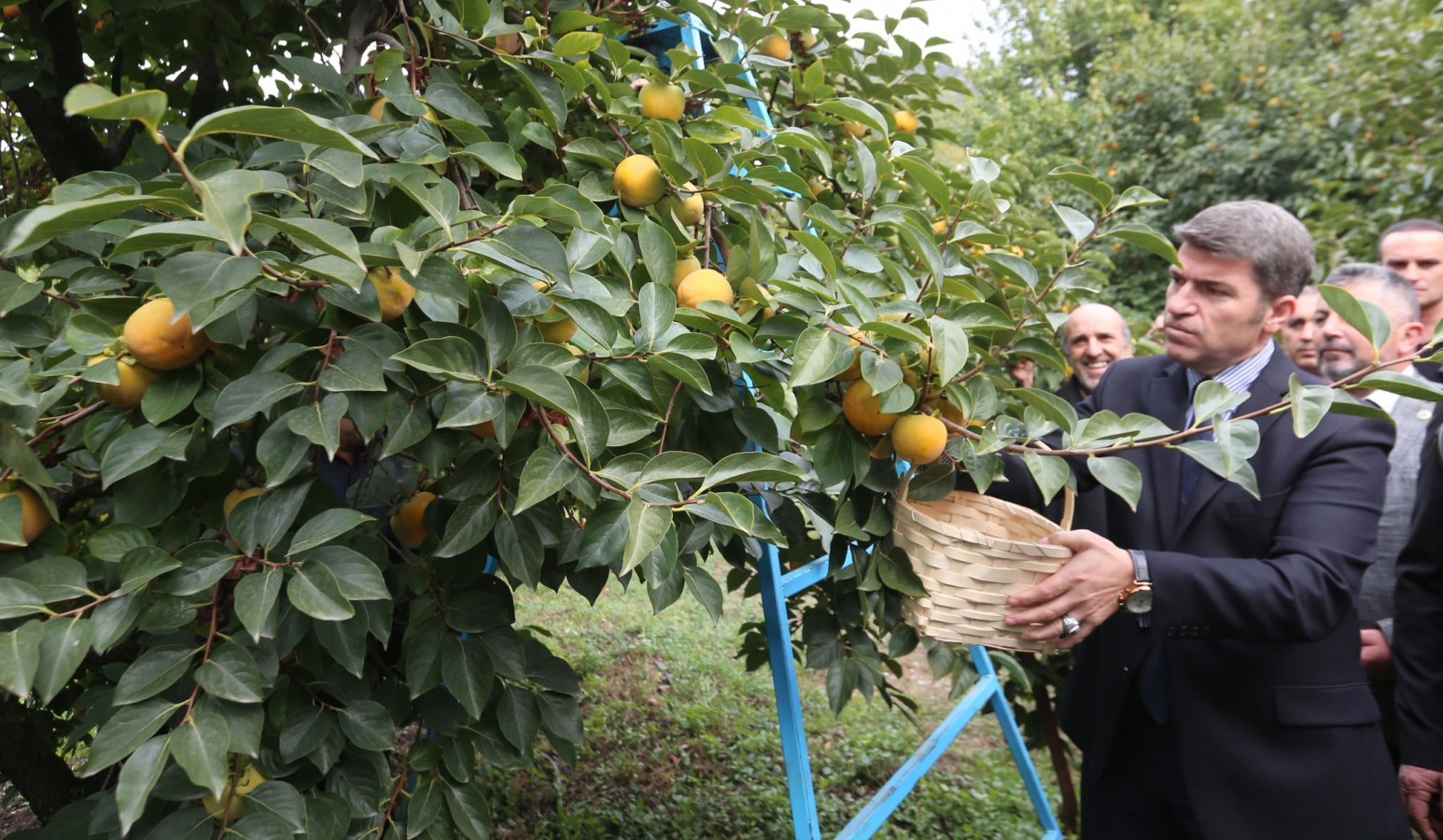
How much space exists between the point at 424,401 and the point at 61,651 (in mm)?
407

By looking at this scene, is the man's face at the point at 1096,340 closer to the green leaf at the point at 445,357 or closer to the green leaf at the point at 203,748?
the green leaf at the point at 445,357

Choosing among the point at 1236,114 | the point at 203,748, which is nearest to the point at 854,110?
the point at 203,748

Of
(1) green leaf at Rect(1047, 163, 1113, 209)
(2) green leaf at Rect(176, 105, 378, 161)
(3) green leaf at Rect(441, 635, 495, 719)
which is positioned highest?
(2) green leaf at Rect(176, 105, 378, 161)

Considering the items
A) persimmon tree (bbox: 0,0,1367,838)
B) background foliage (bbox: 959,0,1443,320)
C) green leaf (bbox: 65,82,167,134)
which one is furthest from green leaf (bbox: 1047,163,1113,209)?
background foliage (bbox: 959,0,1443,320)

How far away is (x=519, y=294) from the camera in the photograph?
1070 millimetres

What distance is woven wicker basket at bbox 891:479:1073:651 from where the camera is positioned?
1.31m

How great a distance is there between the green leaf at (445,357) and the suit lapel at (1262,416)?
4.27 feet

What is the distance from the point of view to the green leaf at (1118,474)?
48.1 inches

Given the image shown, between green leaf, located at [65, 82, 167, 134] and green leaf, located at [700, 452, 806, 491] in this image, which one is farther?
green leaf, located at [700, 452, 806, 491]

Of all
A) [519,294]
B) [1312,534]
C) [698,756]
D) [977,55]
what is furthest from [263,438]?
[977,55]

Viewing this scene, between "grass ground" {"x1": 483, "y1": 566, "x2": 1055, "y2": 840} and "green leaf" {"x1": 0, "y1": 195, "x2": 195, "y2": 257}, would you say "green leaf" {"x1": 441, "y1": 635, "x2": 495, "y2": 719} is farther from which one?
"grass ground" {"x1": 483, "y1": 566, "x2": 1055, "y2": 840}

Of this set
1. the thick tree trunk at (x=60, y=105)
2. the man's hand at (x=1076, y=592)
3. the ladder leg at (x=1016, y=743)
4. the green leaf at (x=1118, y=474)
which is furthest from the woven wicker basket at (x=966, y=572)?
the thick tree trunk at (x=60, y=105)

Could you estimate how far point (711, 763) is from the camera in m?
3.61

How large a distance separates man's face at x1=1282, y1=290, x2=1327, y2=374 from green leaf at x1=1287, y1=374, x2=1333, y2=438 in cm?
197
